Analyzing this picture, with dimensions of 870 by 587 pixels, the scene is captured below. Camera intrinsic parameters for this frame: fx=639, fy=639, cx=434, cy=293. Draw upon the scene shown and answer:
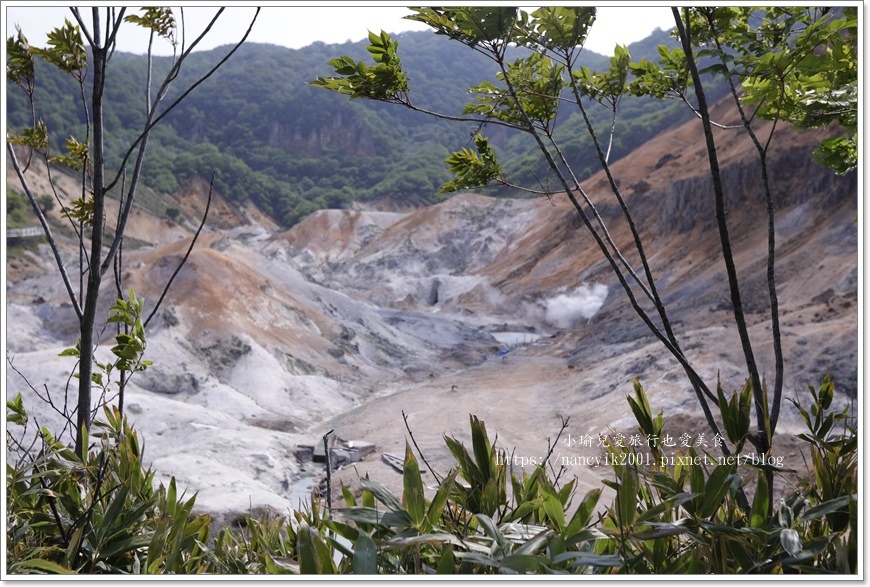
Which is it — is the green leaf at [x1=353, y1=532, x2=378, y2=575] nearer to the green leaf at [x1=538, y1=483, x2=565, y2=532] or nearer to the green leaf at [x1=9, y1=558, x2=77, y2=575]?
the green leaf at [x1=538, y1=483, x2=565, y2=532]

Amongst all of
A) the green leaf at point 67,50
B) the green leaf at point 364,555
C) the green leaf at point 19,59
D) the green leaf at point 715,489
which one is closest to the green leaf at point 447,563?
the green leaf at point 364,555

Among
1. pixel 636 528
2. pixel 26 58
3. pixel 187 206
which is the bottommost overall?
pixel 636 528

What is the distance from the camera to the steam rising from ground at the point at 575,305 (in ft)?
70.3

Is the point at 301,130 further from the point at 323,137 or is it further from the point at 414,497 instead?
the point at 414,497

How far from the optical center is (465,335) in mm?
20609

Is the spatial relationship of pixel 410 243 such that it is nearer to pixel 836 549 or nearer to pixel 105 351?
pixel 105 351

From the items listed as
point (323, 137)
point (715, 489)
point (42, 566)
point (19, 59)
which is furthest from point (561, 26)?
point (323, 137)

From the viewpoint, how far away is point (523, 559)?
1.12m

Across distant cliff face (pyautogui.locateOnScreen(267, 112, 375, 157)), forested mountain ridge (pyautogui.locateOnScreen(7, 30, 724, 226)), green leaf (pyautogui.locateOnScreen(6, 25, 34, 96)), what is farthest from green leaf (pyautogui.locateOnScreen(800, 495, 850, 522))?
distant cliff face (pyautogui.locateOnScreen(267, 112, 375, 157))

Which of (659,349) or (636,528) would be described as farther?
(659,349)

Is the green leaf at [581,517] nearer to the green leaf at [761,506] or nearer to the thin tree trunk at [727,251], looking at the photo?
the green leaf at [761,506]

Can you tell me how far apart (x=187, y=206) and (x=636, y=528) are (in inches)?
1823

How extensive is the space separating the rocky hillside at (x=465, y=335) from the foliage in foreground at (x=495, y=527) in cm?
89

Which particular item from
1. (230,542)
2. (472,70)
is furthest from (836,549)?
(472,70)
